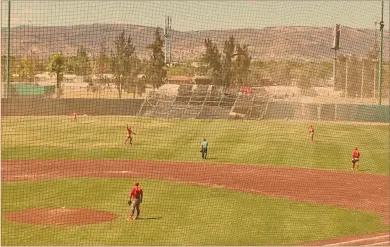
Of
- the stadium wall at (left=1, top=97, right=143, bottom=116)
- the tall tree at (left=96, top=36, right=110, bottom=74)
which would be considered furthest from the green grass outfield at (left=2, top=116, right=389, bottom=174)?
the tall tree at (left=96, top=36, right=110, bottom=74)

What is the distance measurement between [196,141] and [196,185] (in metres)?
13.4

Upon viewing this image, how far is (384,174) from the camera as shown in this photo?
27.5 m

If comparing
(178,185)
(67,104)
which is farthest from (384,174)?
(67,104)

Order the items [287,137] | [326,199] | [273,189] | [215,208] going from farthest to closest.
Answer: [287,137], [273,189], [326,199], [215,208]

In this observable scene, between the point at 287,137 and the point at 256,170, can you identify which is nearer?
the point at 256,170

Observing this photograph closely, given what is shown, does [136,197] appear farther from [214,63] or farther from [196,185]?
[214,63]

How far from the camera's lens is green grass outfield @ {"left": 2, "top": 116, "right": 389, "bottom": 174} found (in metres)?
31.6

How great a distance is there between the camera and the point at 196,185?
23656 millimetres

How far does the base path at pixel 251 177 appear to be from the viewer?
2202 centimetres

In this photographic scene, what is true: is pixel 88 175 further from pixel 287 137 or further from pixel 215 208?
pixel 287 137

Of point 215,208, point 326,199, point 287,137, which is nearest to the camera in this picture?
point 215,208

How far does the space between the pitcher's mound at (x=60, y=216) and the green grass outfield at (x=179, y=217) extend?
15.7 inches

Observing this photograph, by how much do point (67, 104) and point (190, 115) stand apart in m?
9.82

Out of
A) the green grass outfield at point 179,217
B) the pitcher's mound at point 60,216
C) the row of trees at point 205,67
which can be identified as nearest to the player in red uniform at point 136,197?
Result: the green grass outfield at point 179,217
